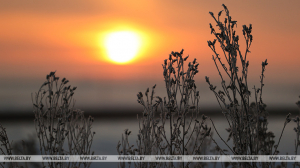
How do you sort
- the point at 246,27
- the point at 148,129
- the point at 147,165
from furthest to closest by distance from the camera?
the point at 147,165 → the point at 148,129 → the point at 246,27

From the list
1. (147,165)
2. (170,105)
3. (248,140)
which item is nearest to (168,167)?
(147,165)

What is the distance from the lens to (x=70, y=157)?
2.52 m

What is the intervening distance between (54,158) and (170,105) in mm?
1286

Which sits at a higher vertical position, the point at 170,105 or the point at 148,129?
the point at 170,105

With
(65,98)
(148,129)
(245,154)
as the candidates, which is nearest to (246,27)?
(245,154)

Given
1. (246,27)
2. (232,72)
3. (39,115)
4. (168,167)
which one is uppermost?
(246,27)

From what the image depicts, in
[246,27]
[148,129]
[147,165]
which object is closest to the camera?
[246,27]

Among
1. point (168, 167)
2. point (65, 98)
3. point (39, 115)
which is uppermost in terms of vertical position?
point (65, 98)

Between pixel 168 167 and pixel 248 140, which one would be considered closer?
Answer: pixel 248 140

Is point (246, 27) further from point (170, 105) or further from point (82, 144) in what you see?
point (82, 144)

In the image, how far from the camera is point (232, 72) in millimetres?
2344

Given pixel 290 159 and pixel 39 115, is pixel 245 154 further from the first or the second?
pixel 39 115

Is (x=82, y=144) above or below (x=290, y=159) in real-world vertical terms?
above

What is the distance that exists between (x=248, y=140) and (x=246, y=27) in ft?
3.55
